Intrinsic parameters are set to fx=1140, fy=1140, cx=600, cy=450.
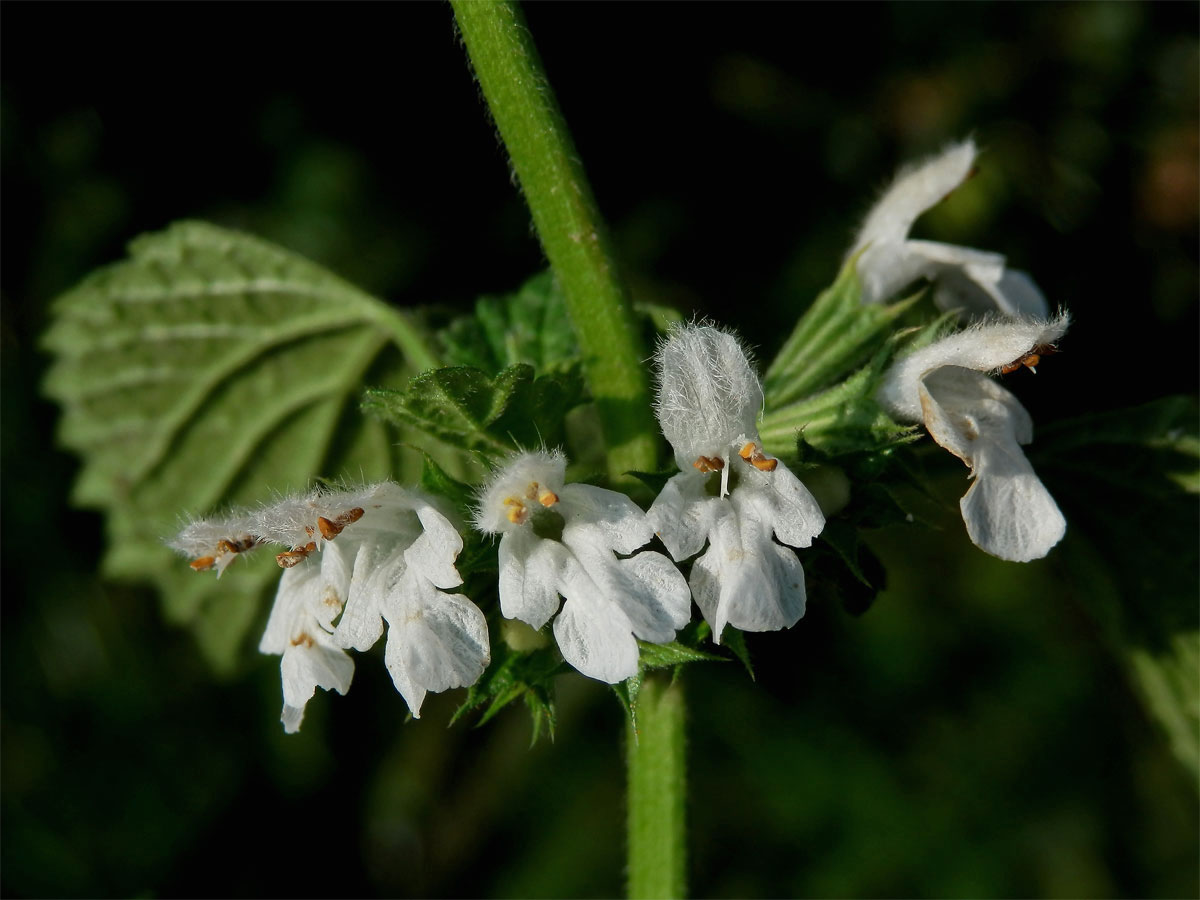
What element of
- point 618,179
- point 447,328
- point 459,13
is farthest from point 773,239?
point 459,13

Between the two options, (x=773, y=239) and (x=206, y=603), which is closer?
(x=206, y=603)

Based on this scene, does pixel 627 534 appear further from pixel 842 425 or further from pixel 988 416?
pixel 988 416

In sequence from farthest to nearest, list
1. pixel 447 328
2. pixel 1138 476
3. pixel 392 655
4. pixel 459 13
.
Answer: pixel 447 328
pixel 1138 476
pixel 459 13
pixel 392 655

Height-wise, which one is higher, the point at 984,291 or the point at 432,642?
the point at 984,291

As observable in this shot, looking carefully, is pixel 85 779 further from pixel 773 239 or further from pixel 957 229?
pixel 957 229

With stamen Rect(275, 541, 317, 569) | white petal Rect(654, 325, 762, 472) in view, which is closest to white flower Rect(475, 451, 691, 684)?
white petal Rect(654, 325, 762, 472)

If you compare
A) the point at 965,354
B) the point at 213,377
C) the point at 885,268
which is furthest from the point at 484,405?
the point at 213,377

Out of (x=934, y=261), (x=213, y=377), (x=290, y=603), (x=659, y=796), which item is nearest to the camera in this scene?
(x=290, y=603)

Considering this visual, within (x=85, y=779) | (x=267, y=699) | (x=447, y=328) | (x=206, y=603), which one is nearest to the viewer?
(x=447, y=328)
